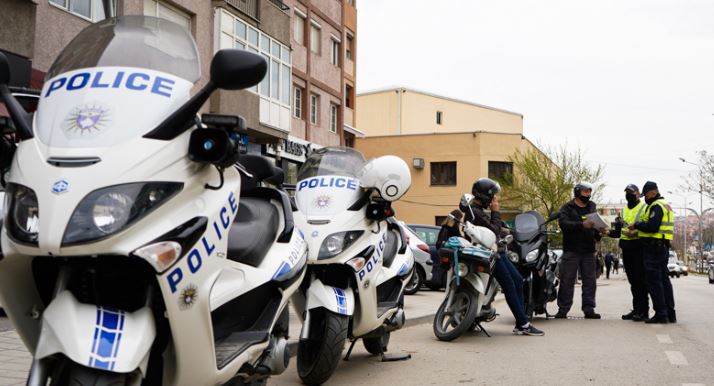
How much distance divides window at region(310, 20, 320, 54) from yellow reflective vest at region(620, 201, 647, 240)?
70.5 ft

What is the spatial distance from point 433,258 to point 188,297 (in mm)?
14920

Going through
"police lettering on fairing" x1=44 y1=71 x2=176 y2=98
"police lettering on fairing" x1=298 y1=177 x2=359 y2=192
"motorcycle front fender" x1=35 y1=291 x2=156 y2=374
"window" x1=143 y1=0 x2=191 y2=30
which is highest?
"window" x1=143 y1=0 x2=191 y2=30

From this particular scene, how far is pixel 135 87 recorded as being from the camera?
11.3ft

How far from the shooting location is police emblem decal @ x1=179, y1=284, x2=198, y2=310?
11.0 ft

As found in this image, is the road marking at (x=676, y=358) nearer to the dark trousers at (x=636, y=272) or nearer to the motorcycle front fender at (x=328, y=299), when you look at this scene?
the motorcycle front fender at (x=328, y=299)

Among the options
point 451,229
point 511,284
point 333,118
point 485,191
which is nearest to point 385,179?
point 451,229

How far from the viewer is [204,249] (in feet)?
11.5

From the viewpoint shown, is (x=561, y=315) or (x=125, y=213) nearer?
(x=125, y=213)

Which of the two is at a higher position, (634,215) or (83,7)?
(83,7)

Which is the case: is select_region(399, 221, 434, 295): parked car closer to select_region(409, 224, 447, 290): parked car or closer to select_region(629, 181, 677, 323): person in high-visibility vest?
select_region(409, 224, 447, 290): parked car

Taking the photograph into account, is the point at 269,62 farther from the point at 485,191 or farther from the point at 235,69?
the point at 235,69

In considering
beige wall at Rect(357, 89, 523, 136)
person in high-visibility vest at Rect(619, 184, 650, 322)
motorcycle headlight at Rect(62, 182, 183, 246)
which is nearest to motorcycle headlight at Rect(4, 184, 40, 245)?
motorcycle headlight at Rect(62, 182, 183, 246)

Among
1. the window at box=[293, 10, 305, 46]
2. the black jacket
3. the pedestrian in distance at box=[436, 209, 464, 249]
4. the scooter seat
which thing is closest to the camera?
the scooter seat

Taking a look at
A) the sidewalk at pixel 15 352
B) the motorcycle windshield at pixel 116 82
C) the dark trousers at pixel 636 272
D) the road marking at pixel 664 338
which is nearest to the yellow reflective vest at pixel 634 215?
the dark trousers at pixel 636 272
